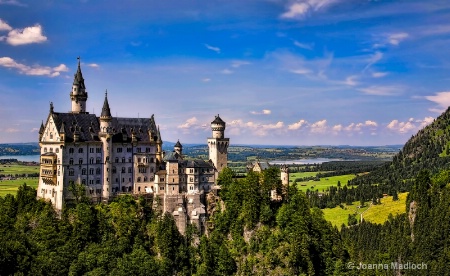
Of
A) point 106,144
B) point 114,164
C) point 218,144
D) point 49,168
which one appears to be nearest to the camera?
point 49,168

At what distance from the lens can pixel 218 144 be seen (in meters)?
118

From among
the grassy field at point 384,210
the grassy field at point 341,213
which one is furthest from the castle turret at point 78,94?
the grassy field at point 384,210

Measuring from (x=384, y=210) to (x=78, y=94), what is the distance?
4801 inches

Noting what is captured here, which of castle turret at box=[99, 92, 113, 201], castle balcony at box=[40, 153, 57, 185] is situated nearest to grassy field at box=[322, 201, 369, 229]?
castle turret at box=[99, 92, 113, 201]

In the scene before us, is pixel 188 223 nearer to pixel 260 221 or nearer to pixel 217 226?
pixel 217 226

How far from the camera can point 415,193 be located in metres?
143

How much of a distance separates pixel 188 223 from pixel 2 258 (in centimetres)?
3860

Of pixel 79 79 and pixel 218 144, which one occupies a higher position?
pixel 79 79

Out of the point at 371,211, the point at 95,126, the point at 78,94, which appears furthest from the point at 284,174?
the point at 371,211

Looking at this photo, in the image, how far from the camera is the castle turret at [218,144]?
118375 millimetres

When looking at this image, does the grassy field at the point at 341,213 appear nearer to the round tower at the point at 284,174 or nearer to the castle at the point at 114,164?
the round tower at the point at 284,174

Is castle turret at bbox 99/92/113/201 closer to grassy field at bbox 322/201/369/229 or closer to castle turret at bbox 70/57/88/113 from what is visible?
castle turret at bbox 70/57/88/113

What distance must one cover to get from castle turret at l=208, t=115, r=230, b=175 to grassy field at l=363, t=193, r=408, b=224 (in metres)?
75.9

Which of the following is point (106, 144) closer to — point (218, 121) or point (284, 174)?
point (218, 121)
